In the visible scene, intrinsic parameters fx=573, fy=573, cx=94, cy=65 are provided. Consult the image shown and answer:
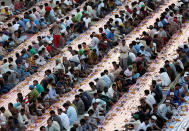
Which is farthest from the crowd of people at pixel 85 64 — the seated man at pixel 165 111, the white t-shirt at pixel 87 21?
the seated man at pixel 165 111

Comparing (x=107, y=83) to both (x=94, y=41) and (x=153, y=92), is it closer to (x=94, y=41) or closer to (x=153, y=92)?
(x=153, y=92)

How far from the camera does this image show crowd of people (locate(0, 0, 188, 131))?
2273 centimetres

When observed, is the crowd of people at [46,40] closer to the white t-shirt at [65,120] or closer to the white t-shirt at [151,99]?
the white t-shirt at [65,120]

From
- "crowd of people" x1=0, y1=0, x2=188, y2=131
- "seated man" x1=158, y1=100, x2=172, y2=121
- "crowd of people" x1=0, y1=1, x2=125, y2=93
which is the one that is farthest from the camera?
"crowd of people" x1=0, y1=1, x2=125, y2=93

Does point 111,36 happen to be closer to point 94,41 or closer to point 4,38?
point 94,41

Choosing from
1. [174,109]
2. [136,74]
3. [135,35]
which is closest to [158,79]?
[136,74]

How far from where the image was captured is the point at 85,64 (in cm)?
2739

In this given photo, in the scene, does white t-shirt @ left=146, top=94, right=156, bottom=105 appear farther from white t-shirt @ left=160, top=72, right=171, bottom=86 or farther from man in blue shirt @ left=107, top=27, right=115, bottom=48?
man in blue shirt @ left=107, top=27, right=115, bottom=48

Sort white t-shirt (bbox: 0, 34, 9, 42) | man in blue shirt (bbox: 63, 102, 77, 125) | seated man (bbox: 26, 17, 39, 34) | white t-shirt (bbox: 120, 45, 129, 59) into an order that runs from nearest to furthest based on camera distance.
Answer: man in blue shirt (bbox: 63, 102, 77, 125) < white t-shirt (bbox: 120, 45, 129, 59) < white t-shirt (bbox: 0, 34, 9, 42) < seated man (bbox: 26, 17, 39, 34)

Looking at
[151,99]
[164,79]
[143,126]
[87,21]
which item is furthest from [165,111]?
[87,21]

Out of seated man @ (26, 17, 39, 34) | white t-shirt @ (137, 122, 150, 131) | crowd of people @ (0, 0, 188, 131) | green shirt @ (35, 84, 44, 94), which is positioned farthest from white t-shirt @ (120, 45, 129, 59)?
seated man @ (26, 17, 39, 34)

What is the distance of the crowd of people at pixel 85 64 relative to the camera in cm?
2273

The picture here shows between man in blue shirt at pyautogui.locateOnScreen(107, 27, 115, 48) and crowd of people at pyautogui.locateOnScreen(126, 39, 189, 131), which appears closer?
crowd of people at pyautogui.locateOnScreen(126, 39, 189, 131)

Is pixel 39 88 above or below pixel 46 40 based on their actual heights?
below
